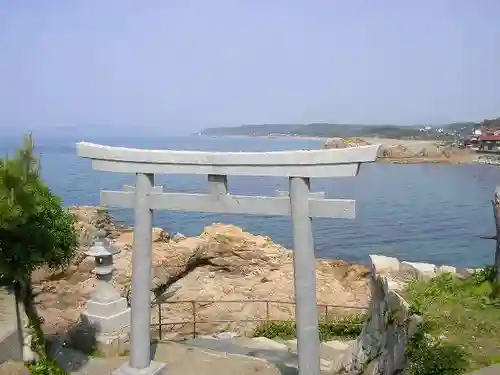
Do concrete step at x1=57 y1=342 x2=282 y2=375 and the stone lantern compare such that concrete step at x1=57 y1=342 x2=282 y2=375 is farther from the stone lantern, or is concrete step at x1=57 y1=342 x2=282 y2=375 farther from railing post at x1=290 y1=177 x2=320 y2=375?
railing post at x1=290 y1=177 x2=320 y2=375

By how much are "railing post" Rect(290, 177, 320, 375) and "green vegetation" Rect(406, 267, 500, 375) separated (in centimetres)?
128

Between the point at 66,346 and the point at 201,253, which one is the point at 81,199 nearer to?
the point at 201,253

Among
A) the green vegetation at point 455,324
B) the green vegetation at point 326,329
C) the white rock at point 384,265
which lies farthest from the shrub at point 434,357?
the green vegetation at point 326,329

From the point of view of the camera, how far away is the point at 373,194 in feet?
151

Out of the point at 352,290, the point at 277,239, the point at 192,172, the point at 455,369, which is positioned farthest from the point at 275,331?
the point at 277,239

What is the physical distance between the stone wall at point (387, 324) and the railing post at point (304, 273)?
36.6 inches

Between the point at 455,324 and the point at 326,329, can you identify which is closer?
the point at 455,324

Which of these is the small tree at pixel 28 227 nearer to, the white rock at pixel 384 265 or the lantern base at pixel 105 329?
the lantern base at pixel 105 329

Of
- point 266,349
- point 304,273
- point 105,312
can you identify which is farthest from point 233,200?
point 266,349

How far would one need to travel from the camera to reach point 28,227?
22.1 ft

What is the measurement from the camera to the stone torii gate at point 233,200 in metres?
6.41

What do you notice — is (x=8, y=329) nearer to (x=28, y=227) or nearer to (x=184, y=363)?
(x=28, y=227)

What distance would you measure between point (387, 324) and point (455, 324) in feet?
3.43

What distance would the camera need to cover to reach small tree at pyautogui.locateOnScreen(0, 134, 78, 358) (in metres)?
5.98
